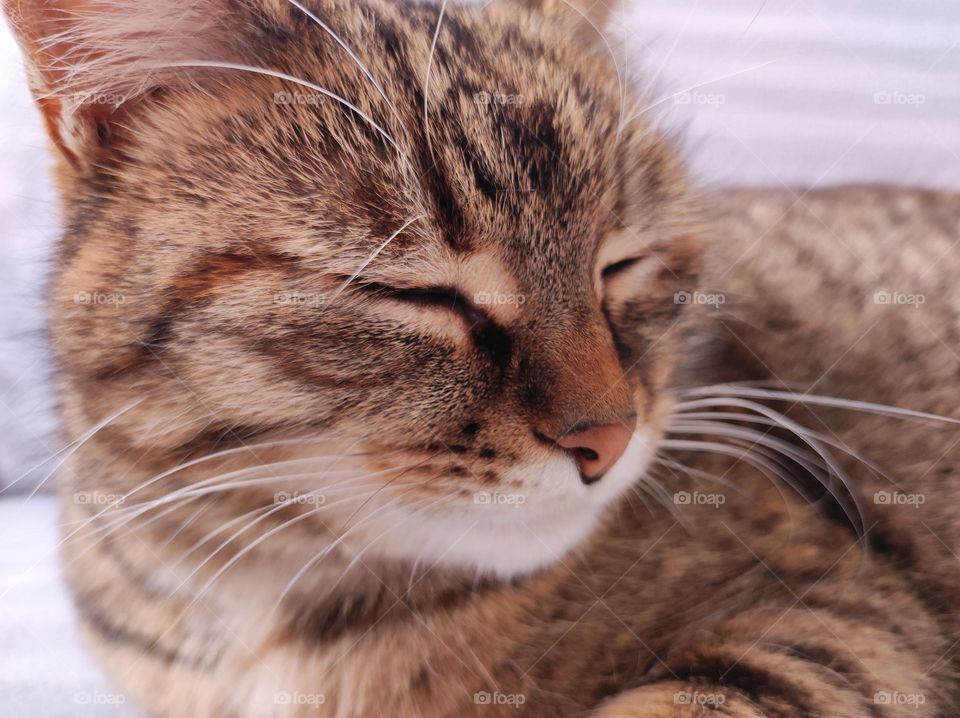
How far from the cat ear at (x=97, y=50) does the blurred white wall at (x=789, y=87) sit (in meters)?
0.24

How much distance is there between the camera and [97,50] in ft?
1.99

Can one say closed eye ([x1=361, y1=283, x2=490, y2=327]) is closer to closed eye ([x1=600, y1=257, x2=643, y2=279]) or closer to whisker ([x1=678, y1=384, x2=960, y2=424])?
closed eye ([x1=600, y1=257, x2=643, y2=279])

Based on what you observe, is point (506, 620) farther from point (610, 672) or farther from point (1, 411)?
point (1, 411)

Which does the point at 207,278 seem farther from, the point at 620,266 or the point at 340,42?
the point at 620,266

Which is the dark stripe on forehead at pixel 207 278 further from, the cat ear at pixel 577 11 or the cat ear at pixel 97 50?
the cat ear at pixel 577 11

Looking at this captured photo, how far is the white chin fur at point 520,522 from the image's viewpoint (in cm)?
58

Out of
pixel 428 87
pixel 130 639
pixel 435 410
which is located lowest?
pixel 130 639

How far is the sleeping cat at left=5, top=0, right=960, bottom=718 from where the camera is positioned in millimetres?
568

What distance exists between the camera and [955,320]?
84 cm

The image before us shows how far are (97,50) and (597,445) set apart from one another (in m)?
0.48

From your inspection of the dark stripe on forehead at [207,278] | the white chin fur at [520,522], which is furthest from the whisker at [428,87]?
the white chin fur at [520,522]

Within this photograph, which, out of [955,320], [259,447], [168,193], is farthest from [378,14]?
[955,320]

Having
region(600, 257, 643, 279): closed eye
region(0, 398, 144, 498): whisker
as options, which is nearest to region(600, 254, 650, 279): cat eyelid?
region(600, 257, 643, 279): closed eye

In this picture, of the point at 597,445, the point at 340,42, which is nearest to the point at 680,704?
the point at 597,445
